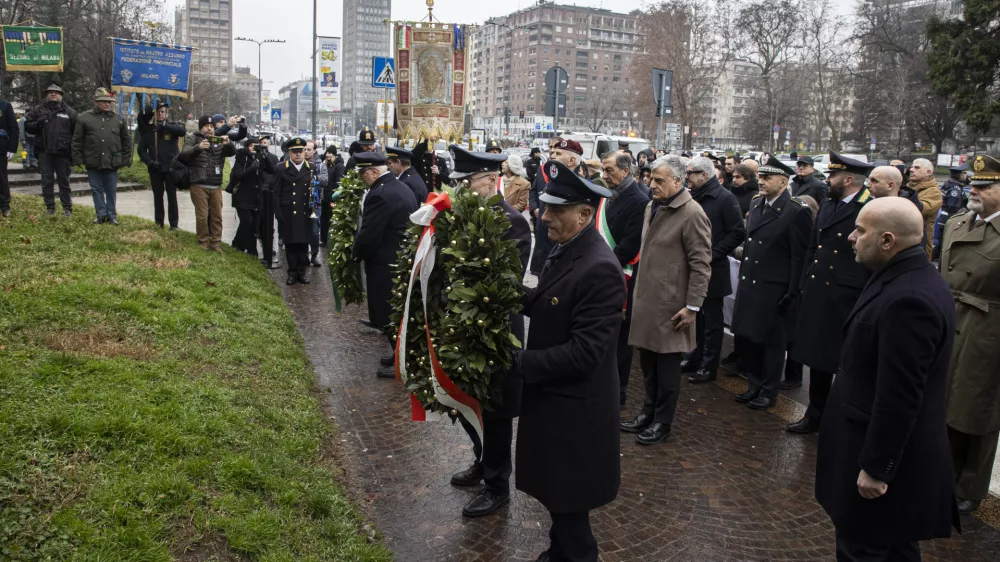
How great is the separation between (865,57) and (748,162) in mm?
57130

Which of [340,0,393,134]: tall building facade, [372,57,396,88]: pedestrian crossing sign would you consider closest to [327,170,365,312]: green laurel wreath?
→ [372,57,396,88]: pedestrian crossing sign

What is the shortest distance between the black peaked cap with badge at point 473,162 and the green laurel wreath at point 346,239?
256 cm

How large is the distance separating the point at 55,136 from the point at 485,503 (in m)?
9.95

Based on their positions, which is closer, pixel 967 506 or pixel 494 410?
pixel 494 410

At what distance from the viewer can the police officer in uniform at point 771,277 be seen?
6816mm

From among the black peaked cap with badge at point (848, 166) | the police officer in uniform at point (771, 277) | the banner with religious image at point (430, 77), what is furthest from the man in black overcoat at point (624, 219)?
the banner with religious image at point (430, 77)

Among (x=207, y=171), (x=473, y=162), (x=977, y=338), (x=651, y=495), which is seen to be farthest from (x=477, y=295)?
(x=207, y=171)

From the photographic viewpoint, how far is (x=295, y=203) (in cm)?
1166

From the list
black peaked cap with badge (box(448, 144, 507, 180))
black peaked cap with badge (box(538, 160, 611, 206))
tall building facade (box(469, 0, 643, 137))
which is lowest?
black peaked cap with badge (box(538, 160, 611, 206))

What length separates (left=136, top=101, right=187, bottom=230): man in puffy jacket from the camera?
12.1m

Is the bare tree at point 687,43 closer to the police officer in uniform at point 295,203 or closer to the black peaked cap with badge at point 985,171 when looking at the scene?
the police officer in uniform at point 295,203

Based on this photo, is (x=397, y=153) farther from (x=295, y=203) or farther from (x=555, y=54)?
(x=555, y=54)

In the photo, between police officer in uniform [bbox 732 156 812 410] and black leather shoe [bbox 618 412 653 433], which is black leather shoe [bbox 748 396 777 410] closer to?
police officer in uniform [bbox 732 156 812 410]

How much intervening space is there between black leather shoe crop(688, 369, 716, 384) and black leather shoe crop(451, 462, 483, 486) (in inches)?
134
